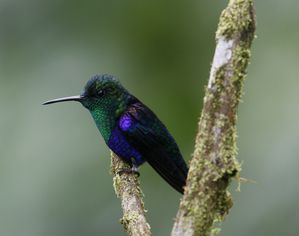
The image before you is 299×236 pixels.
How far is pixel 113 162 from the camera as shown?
4.12m

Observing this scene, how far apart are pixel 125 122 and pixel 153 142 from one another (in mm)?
203

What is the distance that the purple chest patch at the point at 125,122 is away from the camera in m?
4.10

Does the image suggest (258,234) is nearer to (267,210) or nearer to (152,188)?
(267,210)

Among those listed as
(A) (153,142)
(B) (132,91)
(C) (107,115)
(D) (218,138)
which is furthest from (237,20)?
(B) (132,91)

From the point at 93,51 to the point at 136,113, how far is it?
137 centimetres

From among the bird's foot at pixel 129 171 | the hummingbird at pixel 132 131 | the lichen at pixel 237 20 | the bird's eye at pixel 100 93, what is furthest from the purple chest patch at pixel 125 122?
the lichen at pixel 237 20

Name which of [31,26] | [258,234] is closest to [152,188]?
[258,234]

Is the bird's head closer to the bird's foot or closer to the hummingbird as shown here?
the hummingbird

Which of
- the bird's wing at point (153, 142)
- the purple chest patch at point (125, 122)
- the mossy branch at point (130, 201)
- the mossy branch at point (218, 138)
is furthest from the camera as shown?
the purple chest patch at point (125, 122)

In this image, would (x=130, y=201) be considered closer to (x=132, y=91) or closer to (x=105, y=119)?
(x=105, y=119)

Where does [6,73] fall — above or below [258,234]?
above

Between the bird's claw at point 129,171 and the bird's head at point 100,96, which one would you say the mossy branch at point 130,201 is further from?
the bird's head at point 100,96

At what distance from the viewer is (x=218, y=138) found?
7.78 ft

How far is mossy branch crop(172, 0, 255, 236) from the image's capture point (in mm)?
2361
